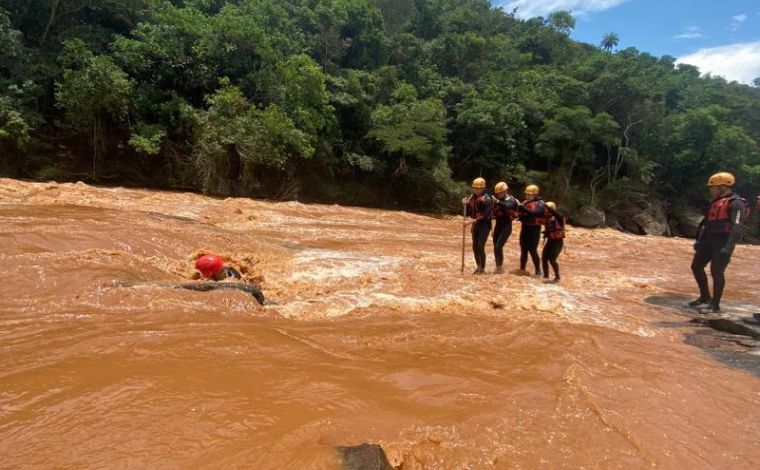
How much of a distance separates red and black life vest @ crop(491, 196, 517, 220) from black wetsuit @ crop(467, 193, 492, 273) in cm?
13

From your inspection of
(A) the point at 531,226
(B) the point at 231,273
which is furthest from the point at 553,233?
(B) the point at 231,273

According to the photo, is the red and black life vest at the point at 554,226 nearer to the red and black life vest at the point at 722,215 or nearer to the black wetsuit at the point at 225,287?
the red and black life vest at the point at 722,215

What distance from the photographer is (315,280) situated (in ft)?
21.7

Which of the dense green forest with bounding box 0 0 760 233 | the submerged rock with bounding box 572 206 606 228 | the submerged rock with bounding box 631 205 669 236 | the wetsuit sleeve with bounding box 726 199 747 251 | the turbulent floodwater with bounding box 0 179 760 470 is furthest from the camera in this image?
the submerged rock with bounding box 631 205 669 236

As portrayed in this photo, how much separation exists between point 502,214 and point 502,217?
0.20 ft

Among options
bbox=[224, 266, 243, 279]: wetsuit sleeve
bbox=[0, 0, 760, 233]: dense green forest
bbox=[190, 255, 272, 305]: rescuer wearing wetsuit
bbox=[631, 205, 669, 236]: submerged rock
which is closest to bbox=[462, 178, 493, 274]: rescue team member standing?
bbox=[224, 266, 243, 279]: wetsuit sleeve

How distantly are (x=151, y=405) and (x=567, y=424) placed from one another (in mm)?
2334

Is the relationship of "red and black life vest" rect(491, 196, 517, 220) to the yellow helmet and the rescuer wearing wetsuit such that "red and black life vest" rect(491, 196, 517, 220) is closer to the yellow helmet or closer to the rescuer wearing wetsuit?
the yellow helmet

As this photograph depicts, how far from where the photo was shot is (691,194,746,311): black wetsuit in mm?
5918

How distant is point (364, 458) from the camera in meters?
2.03

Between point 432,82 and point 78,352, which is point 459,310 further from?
point 432,82

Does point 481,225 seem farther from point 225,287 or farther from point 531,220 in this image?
point 225,287

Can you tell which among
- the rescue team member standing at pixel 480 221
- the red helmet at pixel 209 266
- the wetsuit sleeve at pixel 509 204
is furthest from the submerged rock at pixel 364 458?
the wetsuit sleeve at pixel 509 204

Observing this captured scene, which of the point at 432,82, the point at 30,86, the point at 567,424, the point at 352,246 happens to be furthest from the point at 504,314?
the point at 432,82
